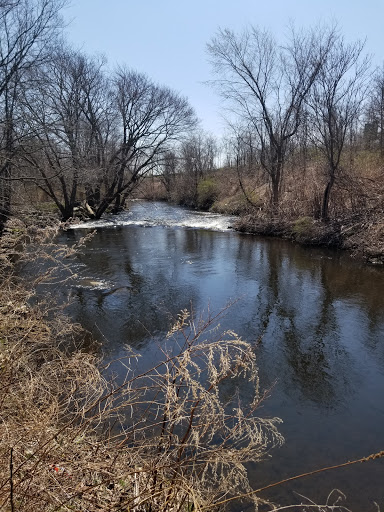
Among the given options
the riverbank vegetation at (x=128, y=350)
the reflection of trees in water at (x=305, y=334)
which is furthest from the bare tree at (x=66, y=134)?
the reflection of trees in water at (x=305, y=334)

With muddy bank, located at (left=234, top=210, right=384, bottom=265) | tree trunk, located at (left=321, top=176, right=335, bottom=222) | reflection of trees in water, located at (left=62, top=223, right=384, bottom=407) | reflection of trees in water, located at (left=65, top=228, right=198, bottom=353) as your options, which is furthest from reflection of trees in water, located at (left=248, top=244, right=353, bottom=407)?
tree trunk, located at (left=321, top=176, right=335, bottom=222)

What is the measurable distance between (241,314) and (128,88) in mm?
23469

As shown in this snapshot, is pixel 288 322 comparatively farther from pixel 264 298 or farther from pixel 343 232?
pixel 343 232

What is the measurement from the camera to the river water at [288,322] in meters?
3.55

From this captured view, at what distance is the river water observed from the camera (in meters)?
3.55

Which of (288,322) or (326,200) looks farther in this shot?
(326,200)

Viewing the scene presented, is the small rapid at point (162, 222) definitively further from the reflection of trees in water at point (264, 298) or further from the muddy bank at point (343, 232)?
the reflection of trees in water at point (264, 298)

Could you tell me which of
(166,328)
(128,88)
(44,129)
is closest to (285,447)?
(166,328)

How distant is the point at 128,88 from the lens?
25.1 m

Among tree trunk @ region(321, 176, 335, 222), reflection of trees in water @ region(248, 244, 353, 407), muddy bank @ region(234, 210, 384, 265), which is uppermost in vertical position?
tree trunk @ region(321, 176, 335, 222)

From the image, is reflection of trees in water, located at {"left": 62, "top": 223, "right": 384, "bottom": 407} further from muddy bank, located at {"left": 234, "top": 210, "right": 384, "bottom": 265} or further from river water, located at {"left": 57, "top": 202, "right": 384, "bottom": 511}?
muddy bank, located at {"left": 234, "top": 210, "right": 384, "bottom": 265}

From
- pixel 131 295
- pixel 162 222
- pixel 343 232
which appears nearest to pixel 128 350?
pixel 131 295

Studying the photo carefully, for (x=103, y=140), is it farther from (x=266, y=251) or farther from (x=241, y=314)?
(x=241, y=314)

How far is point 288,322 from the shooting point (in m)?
6.92
